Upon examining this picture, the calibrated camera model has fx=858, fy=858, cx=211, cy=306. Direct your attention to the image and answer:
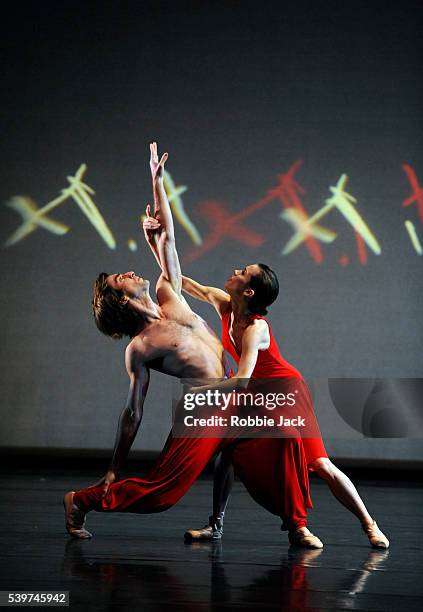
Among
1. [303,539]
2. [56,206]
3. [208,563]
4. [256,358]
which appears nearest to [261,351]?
[256,358]

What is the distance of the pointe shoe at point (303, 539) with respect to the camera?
116 inches

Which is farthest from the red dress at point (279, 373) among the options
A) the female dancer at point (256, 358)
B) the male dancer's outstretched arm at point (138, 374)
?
the male dancer's outstretched arm at point (138, 374)

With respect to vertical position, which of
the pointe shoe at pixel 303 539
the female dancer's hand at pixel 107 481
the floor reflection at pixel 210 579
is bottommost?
the floor reflection at pixel 210 579

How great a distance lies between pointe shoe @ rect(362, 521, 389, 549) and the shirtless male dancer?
0.62 feet

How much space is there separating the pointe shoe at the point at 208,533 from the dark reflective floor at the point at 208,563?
0.04m

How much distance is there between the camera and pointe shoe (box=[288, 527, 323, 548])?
2949mm

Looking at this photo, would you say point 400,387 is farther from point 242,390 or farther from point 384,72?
point 242,390

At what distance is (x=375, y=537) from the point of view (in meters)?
3.00

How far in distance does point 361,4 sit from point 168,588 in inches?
188

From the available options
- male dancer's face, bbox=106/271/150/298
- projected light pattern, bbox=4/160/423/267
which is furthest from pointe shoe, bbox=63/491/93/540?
projected light pattern, bbox=4/160/423/267

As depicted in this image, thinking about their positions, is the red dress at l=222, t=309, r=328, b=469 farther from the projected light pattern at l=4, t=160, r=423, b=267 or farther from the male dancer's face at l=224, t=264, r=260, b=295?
the projected light pattern at l=4, t=160, r=423, b=267

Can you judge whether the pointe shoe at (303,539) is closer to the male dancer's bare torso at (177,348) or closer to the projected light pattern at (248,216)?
the male dancer's bare torso at (177,348)

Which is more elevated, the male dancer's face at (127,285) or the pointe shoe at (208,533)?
the male dancer's face at (127,285)

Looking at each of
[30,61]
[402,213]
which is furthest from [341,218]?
[30,61]
